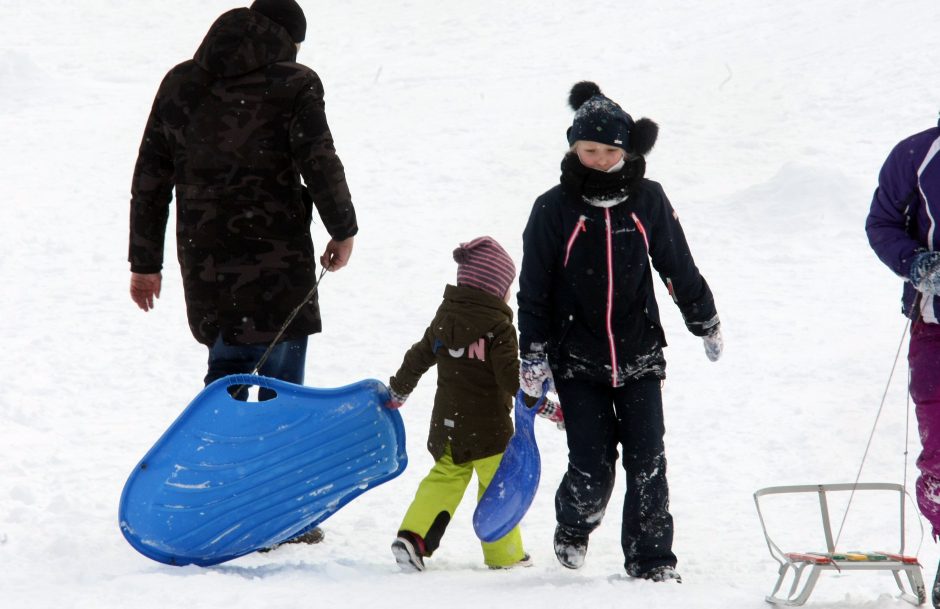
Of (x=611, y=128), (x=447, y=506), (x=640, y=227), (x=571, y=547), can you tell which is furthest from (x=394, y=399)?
(x=611, y=128)

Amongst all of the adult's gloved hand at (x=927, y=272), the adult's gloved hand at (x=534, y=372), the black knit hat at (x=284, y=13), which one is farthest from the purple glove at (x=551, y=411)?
the black knit hat at (x=284, y=13)

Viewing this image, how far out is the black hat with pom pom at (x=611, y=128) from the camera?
12.4 ft

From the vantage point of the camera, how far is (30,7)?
1727cm

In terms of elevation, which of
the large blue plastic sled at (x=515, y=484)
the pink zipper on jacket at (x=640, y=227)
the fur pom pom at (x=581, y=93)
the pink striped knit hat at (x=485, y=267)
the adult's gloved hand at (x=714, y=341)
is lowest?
the large blue plastic sled at (x=515, y=484)

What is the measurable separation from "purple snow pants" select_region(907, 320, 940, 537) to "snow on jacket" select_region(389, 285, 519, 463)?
1.41 meters

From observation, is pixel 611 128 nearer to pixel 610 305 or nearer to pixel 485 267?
pixel 610 305

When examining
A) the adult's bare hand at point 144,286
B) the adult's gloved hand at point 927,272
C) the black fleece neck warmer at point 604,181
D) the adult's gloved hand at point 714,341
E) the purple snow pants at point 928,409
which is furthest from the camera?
the adult's bare hand at point 144,286

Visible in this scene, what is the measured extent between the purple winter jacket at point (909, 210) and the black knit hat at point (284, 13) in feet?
7.22

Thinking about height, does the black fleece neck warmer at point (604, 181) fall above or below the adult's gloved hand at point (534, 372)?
above

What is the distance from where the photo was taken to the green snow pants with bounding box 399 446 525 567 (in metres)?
4.18

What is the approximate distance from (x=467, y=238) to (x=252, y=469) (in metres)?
5.56

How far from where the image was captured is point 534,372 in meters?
3.86

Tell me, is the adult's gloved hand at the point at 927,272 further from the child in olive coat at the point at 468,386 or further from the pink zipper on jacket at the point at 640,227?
the child in olive coat at the point at 468,386

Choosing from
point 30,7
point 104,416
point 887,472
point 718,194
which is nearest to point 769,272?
point 718,194
